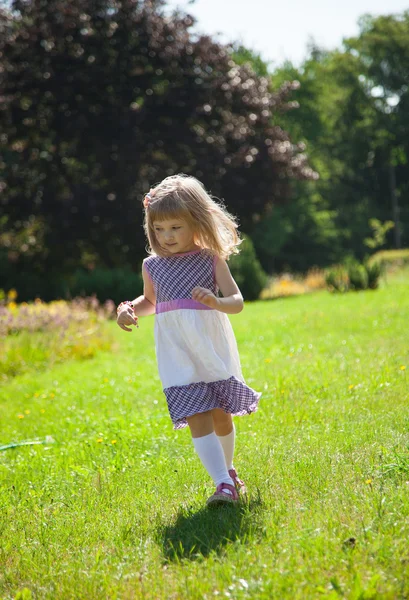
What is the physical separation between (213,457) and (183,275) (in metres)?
1.02

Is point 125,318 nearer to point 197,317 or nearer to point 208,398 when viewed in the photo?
point 197,317

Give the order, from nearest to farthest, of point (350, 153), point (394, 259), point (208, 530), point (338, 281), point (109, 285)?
point (208, 530), point (338, 281), point (109, 285), point (394, 259), point (350, 153)

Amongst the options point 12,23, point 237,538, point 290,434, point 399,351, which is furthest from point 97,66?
point 237,538

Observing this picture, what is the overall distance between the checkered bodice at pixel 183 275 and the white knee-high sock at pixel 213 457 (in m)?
0.79

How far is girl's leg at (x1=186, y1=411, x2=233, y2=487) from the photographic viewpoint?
3637 millimetres

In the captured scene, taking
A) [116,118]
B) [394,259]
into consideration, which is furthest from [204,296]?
[394,259]

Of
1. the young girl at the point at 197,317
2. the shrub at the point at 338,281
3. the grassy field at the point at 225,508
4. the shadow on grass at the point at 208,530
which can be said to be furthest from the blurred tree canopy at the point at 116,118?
the shadow on grass at the point at 208,530

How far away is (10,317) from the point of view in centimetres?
1079

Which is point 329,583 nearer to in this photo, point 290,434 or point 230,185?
point 290,434

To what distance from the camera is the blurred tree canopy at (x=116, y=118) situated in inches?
769

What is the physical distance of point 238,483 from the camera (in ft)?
12.5

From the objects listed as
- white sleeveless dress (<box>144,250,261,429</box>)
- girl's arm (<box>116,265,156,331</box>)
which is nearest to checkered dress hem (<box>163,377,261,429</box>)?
white sleeveless dress (<box>144,250,261,429</box>)

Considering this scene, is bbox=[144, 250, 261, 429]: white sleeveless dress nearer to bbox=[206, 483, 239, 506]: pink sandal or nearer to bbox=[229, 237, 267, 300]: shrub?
bbox=[206, 483, 239, 506]: pink sandal

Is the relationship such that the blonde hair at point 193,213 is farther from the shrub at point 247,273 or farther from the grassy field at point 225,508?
the shrub at point 247,273
